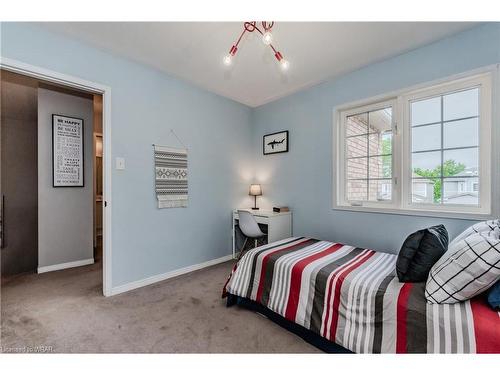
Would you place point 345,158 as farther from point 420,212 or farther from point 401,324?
point 401,324

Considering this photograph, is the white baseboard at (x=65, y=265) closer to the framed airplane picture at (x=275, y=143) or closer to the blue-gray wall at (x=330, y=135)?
the blue-gray wall at (x=330, y=135)

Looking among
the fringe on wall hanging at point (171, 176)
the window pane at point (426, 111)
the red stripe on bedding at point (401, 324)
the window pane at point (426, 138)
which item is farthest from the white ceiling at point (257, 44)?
the red stripe on bedding at point (401, 324)

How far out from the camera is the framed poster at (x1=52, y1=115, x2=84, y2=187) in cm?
304

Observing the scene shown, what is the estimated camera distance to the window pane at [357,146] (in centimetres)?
274

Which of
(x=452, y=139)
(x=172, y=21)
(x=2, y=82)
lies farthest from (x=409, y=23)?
(x=2, y=82)

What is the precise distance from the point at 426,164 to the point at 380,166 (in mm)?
419

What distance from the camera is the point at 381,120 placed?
8.58ft

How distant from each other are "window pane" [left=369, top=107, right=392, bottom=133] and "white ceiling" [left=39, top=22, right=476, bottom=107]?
537mm

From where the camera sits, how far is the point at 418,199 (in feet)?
7.71

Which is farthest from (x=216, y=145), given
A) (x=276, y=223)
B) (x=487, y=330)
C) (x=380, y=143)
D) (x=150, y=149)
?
(x=487, y=330)

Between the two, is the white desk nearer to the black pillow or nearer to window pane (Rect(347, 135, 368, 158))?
window pane (Rect(347, 135, 368, 158))

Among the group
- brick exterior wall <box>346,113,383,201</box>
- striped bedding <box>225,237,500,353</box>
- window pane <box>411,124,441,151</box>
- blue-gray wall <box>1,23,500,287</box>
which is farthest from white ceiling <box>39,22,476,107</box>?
striped bedding <box>225,237,500,353</box>
